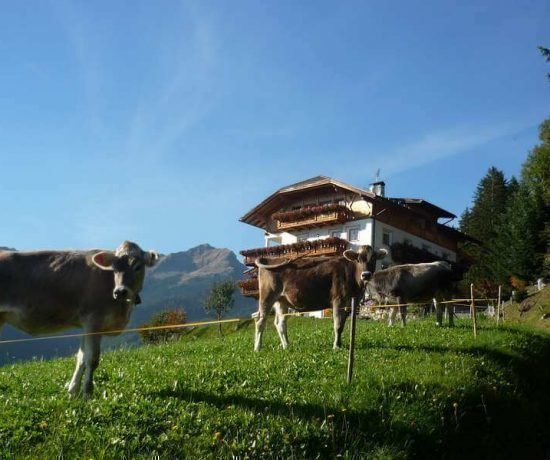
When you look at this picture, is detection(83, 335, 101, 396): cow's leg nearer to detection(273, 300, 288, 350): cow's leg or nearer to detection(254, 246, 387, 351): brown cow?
detection(254, 246, 387, 351): brown cow

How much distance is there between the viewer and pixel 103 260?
10.5 meters

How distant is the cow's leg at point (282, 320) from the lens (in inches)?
677

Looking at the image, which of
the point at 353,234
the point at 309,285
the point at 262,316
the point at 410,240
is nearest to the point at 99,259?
the point at 262,316

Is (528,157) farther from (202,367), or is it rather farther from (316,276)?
(202,367)

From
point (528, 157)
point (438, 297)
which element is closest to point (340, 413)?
point (438, 297)

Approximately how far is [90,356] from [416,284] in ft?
52.3

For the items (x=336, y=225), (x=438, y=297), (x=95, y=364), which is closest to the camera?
(x=95, y=364)

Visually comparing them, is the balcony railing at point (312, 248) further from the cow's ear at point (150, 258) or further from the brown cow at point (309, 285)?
the cow's ear at point (150, 258)

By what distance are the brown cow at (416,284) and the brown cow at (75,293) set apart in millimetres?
14235

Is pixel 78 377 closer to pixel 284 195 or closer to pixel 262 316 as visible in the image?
pixel 262 316

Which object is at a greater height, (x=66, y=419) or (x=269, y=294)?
(x=269, y=294)

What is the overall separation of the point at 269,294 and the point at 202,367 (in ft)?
15.0

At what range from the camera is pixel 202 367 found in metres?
13.0

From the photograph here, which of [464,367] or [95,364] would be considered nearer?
[95,364]
